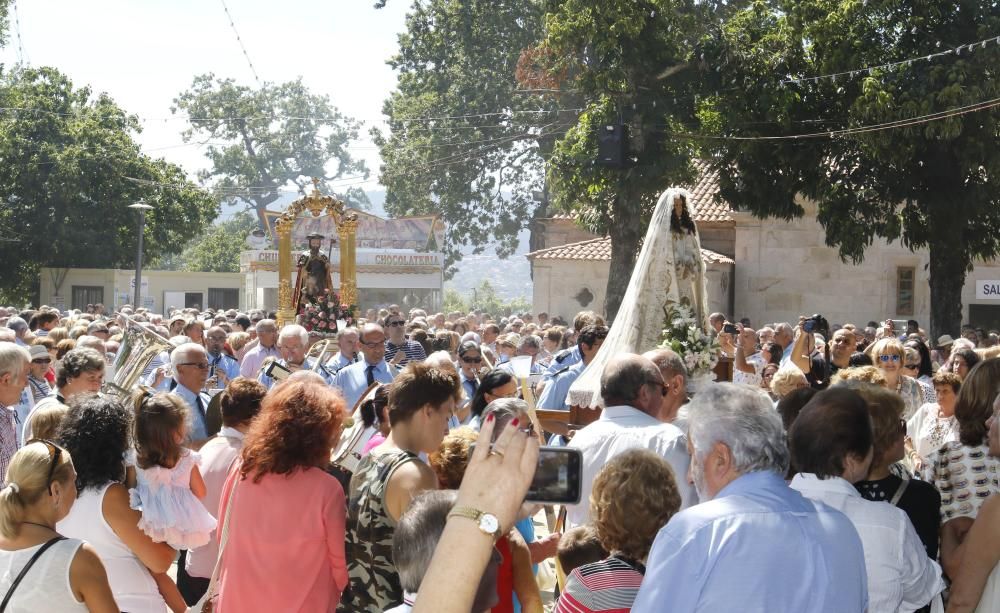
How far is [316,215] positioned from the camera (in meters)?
24.5

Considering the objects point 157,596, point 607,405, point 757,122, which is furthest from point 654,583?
point 757,122

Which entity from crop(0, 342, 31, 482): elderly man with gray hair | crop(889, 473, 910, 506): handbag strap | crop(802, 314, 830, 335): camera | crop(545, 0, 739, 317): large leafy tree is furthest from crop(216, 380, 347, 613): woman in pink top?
crop(545, 0, 739, 317): large leafy tree

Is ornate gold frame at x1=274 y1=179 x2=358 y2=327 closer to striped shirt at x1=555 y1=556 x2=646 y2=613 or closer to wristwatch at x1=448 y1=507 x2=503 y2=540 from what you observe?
striped shirt at x1=555 y1=556 x2=646 y2=613

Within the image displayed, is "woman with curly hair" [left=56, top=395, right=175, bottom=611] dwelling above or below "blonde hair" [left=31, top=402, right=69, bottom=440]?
below

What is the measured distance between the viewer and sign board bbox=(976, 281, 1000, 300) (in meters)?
29.3

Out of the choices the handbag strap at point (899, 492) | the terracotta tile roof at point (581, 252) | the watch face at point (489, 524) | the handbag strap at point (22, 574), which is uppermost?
the terracotta tile roof at point (581, 252)

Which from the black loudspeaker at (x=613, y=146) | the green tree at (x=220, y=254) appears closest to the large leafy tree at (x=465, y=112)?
the green tree at (x=220, y=254)

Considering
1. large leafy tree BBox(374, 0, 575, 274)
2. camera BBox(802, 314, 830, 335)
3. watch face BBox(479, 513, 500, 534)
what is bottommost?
watch face BBox(479, 513, 500, 534)

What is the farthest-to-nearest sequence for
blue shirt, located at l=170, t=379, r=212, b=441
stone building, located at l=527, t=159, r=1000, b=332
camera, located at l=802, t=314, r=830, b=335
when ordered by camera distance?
stone building, located at l=527, t=159, r=1000, b=332
camera, located at l=802, t=314, r=830, b=335
blue shirt, located at l=170, t=379, r=212, b=441

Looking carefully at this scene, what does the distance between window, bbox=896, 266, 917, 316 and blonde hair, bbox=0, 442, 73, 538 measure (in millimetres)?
29580

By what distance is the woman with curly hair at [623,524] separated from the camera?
11.4 ft

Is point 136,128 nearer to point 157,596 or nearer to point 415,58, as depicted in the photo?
point 415,58

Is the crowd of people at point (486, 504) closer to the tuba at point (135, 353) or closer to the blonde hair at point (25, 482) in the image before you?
the blonde hair at point (25, 482)

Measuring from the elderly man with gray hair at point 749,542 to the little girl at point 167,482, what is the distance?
268 cm
